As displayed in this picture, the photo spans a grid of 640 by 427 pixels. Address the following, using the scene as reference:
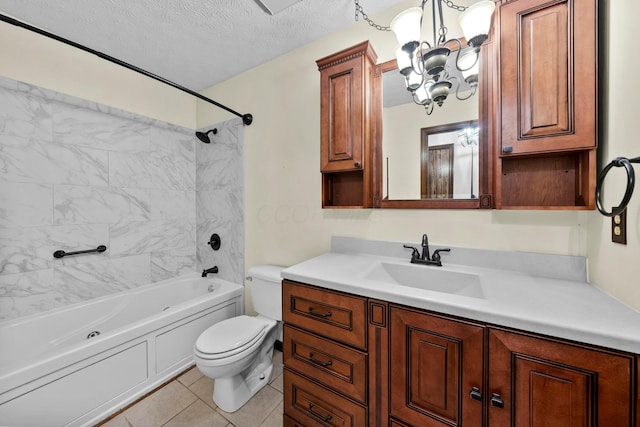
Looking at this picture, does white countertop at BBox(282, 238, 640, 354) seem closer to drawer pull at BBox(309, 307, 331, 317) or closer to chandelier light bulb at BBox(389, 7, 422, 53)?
drawer pull at BBox(309, 307, 331, 317)

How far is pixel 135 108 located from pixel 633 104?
306 centimetres

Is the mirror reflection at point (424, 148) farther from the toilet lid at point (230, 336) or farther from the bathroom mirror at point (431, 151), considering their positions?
the toilet lid at point (230, 336)

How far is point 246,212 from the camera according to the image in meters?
2.17

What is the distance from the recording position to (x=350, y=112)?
4.68 feet

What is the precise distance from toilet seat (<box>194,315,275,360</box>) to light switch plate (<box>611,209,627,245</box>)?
5.76 ft

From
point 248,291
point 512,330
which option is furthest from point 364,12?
point 248,291

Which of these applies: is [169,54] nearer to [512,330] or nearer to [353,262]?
[353,262]

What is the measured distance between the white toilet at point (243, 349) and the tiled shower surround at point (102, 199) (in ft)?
1.77

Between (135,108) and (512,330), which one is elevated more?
(135,108)

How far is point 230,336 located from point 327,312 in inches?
32.4

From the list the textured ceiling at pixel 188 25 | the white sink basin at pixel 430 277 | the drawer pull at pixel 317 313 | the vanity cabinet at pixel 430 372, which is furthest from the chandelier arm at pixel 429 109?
the drawer pull at pixel 317 313

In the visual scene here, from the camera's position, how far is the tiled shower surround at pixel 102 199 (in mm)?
1578

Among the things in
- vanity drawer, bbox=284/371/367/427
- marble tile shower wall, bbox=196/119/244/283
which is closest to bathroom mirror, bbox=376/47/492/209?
vanity drawer, bbox=284/371/367/427

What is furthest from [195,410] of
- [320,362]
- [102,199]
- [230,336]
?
[102,199]
